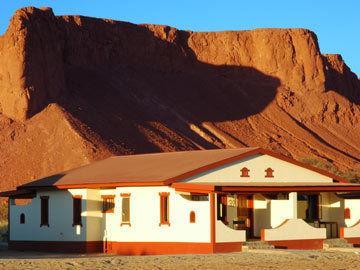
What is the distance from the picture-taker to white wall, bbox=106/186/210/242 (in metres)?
35.6

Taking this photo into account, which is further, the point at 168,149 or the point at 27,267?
the point at 168,149

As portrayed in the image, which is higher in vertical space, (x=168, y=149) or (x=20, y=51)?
(x=20, y=51)

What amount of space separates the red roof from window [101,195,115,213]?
728 millimetres

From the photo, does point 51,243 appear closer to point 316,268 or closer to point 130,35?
point 316,268

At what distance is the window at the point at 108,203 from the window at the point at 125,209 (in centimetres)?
68

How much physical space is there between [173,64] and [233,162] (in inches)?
3215

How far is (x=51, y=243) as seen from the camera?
41.1m

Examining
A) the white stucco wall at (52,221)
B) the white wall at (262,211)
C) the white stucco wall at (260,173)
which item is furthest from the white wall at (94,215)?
the white wall at (262,211)

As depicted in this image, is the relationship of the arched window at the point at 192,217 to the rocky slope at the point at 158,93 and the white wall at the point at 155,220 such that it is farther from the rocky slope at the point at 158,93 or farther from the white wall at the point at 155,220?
the rocky slope at the point at 158,93

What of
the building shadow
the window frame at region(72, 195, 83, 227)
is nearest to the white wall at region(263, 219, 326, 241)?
the window frame at region(72, 195, 83, 227)

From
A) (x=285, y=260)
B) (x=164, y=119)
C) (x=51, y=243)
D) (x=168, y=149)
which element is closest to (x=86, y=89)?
(x=164, y=119)

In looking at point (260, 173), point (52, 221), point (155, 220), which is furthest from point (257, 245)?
point (52, 221)

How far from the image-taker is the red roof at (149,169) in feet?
123

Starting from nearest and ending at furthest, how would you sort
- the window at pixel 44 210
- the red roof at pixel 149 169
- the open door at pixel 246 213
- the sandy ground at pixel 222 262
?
the sandy ground at pixel 222 262, the red roof at pixel 149 169, the open door at pixel 246 213, the window at pixel 44 210
